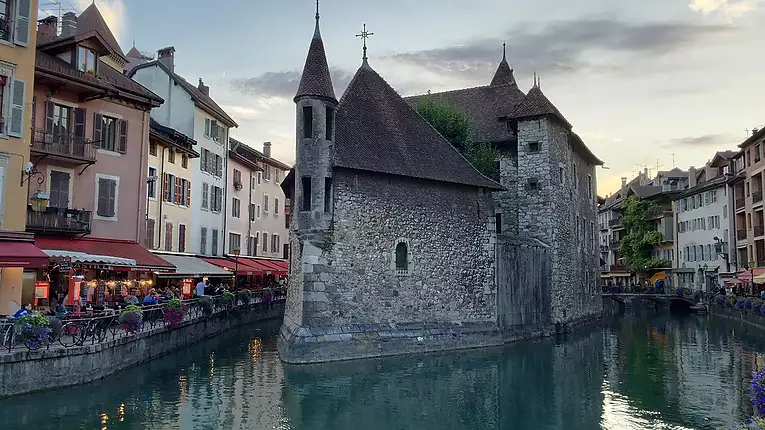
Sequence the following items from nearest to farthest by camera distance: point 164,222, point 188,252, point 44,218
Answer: point 44,218, point 164,222, point 188,252

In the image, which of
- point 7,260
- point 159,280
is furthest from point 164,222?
point 7,260

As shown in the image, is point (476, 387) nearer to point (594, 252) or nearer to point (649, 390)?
point (649, 390)

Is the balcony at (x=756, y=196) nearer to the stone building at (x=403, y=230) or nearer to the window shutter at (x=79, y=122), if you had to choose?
the stone building at (x=403, y=230)

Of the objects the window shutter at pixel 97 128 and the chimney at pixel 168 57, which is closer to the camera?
the window shutter at pixel 97 128

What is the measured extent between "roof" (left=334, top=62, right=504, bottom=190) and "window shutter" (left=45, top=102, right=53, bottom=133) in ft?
30.5

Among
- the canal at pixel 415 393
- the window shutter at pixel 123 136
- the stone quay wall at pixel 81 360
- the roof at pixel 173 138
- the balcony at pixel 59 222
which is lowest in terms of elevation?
the canal at pixel 415 393

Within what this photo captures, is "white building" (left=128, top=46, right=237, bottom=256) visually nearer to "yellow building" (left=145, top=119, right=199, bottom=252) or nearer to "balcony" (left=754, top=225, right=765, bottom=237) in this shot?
"yellow building" (left=145, top=119, right=199, bottom=252)

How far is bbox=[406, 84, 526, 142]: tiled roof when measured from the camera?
32312 mm

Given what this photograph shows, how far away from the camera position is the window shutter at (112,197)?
2342 centimetres

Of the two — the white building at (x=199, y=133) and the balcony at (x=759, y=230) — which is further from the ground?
the white building at (x=199, y=133)

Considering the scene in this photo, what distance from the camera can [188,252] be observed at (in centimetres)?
3219

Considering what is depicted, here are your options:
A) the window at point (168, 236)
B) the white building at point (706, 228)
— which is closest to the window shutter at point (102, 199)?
the window at point (168, 236)

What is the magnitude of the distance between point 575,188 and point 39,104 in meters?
26.3

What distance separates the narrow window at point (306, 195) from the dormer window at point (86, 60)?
8507mm
